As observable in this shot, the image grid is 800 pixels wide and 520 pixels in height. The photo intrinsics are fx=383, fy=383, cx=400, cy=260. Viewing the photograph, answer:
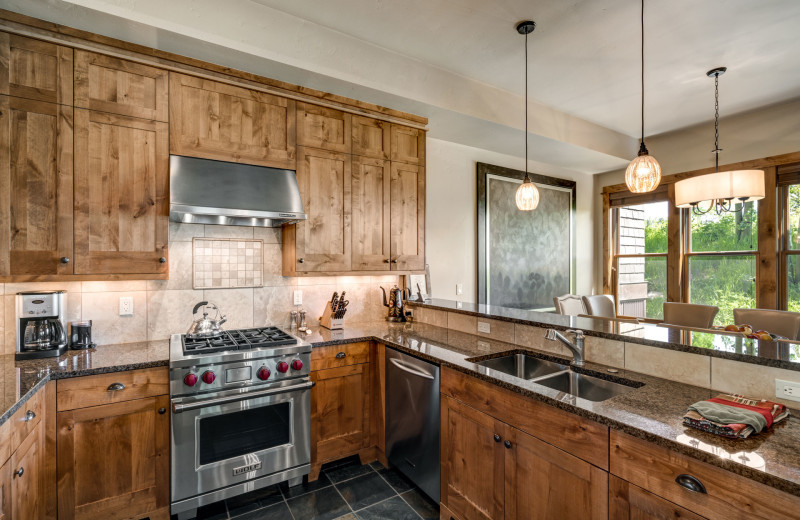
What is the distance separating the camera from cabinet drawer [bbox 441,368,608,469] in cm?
132

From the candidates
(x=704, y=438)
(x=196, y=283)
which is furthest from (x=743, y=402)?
(x=196, y=283)

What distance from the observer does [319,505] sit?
2.22 m

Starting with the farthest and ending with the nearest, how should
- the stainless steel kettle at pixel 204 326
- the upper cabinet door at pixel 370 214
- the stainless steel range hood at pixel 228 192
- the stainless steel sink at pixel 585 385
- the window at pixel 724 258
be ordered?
the window at pixel 724 258 → the upper cabinet door at pixel 370 214 → the stainless steel kettle at pixel 204 326 → the stainless steel range hood at pixel 228 192 → the stainless steel sink at pixel 585 385

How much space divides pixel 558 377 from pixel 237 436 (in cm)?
179

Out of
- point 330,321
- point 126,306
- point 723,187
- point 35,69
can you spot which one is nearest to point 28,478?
point 126,306

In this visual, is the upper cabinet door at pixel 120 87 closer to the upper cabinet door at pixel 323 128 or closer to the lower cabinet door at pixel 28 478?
the upper cabinet door at pixel 323 128

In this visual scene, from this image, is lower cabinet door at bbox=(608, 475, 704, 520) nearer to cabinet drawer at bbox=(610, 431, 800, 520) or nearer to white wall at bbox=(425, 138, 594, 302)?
cabinet drawer at bbox=(610, 431, 800, 520)

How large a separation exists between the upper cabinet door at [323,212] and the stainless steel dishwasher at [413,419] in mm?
811

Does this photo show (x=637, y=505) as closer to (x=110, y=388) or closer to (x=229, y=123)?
(x=110, y=388)

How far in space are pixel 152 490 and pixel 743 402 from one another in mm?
2648

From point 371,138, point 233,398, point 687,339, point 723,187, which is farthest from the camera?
point 371,138

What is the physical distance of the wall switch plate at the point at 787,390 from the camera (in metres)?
1.32

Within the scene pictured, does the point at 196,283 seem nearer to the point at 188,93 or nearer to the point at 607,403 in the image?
the point at 188,93

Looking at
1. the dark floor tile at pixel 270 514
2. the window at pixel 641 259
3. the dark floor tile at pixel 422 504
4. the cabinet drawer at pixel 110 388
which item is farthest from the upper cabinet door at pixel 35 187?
the window at pixel 641 259
